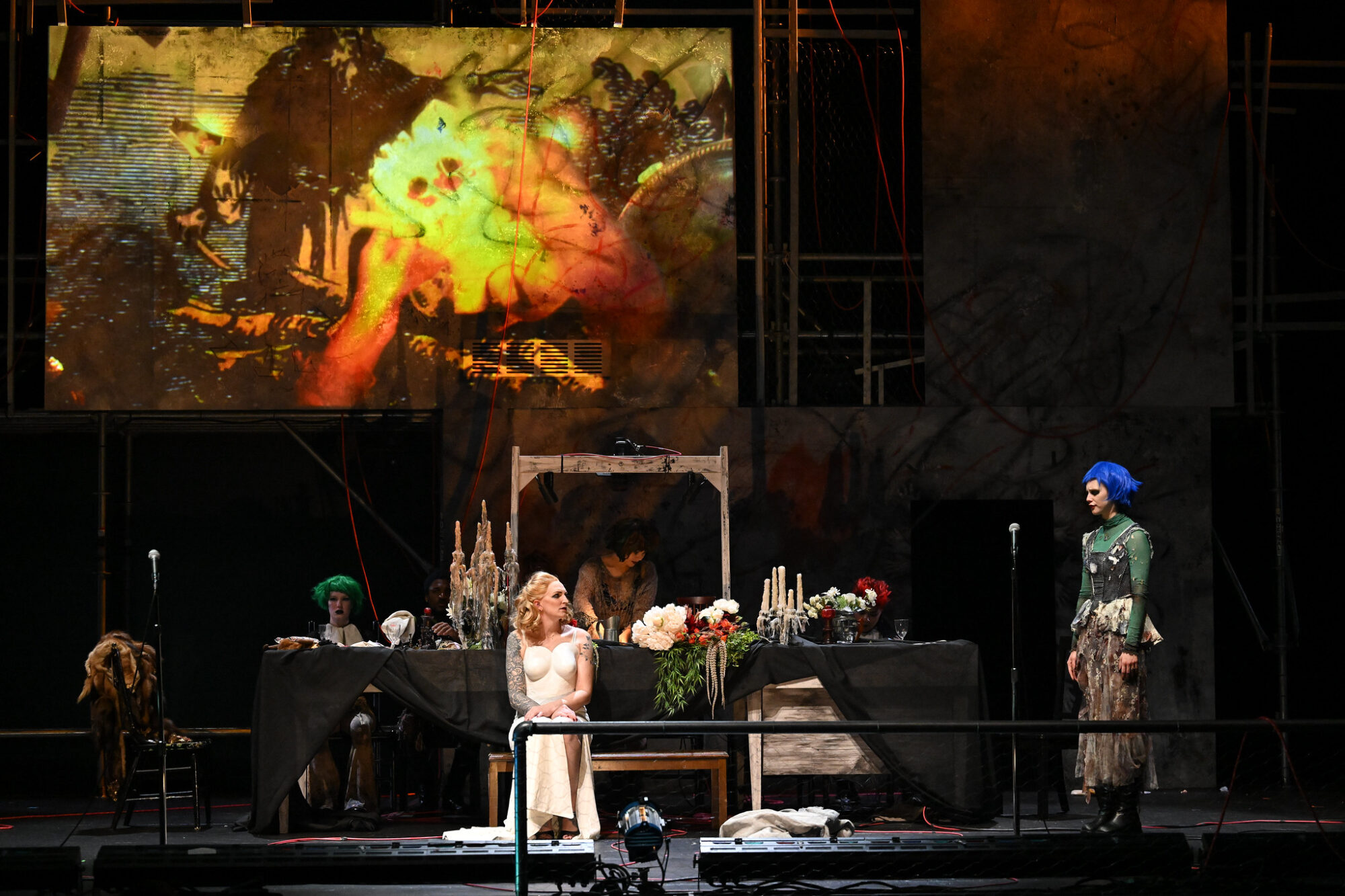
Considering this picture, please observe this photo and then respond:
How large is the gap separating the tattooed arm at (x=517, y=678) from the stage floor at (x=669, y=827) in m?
0.86

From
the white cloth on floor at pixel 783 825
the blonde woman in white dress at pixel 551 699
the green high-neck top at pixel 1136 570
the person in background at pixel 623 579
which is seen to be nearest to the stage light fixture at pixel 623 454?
the person in background at pixel 623 579

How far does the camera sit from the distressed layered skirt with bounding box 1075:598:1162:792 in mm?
7641

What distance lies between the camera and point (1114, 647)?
25.5 feet

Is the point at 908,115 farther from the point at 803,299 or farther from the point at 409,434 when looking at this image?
the point at 409,434

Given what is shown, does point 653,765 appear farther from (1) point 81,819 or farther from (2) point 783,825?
(1) point 81,819

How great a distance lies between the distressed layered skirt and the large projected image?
3691mm

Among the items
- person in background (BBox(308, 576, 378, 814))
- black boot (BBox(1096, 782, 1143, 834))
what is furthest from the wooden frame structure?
black boot (BBox(1096, 782, 1143, 834))

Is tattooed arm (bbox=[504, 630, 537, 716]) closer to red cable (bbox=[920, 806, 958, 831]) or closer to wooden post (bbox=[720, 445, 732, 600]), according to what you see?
wooden post (bbox=[720, 445, 732, 600])

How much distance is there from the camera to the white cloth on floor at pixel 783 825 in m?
7.62

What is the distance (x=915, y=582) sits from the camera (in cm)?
1171

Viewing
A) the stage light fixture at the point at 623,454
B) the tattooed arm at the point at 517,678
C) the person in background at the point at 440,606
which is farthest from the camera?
the stage light fixture at the point at 623,454

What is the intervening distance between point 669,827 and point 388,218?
16.2ft

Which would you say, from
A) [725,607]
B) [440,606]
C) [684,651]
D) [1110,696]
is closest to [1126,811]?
[1110,696]

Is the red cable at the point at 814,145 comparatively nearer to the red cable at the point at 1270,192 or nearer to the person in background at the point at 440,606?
the red cable at the point at 1270,192
